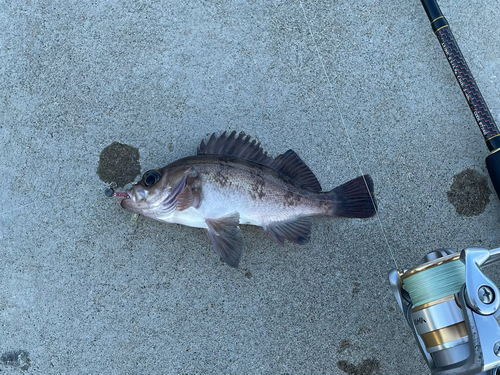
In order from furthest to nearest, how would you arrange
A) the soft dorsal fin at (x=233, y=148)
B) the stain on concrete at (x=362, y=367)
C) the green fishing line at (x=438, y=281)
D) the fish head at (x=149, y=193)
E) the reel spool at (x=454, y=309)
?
the stain on concrete at (x=362, y=367)
the soft dorsal fin at (x=233, y=148)
the fish head at (x=149, y=193)
the green fishing line at (x=438, y=281)
the reel spool at (x=454, y=309)

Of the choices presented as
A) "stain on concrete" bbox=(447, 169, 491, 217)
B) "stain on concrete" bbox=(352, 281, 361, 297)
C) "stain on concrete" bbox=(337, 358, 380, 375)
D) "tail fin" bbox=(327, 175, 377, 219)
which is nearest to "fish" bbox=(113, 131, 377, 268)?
"tail fin" bbox=(327, 175, 377, 219)

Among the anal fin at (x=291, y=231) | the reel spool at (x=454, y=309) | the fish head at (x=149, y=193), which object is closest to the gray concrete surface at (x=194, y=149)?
the anal fin at (x=291, y=231)

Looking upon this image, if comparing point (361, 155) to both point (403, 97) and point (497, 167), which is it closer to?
point (403, 97)

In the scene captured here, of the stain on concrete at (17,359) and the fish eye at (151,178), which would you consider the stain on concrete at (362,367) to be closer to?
the fish eye at (151,178)

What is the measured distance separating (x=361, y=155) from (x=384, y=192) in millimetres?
282

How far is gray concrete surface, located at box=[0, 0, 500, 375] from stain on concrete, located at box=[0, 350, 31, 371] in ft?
0.04

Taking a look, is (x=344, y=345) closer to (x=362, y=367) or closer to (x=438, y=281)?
(x=362, y=367)

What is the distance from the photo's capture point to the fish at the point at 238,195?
2.06m

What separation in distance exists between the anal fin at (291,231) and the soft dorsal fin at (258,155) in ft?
0.71

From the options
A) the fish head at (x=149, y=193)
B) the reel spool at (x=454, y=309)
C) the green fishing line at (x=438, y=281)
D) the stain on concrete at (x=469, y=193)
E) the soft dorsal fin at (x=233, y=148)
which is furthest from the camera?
the stain on concrete at (x=469, y=193)

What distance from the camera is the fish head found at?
80.7 inches

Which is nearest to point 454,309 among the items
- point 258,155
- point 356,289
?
Result: point 356,289

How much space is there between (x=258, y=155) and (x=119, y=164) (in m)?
0.87

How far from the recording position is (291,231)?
2217 mm
